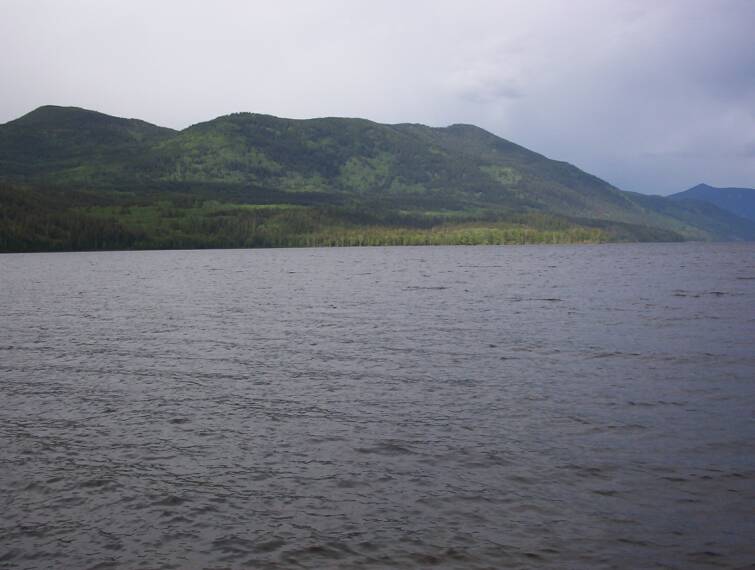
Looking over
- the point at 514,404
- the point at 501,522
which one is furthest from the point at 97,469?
the point at 514,404

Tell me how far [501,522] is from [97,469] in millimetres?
13983

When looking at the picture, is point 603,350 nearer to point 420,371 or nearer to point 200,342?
point 420,371

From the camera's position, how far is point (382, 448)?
24281mm

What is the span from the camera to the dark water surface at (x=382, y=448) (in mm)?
16859

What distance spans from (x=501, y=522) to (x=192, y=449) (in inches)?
489

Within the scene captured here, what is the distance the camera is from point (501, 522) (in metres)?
17.9

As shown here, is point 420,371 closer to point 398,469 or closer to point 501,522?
point 398,469

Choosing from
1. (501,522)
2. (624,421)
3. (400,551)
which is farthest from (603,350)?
(400,551)

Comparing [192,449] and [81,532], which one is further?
[192,449]

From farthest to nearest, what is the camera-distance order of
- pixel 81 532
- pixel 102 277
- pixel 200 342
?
1. pixel 102 277
2. pixel 200 342
3. pixel 81 532

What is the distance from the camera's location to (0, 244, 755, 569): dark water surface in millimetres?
16859

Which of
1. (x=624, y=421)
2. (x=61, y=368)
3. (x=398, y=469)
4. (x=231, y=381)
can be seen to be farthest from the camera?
(x=61, y=368)

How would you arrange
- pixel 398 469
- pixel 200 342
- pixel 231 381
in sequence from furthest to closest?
pixel 200 342, pixel 231 381, pixel 398 469

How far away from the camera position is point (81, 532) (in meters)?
17.8
